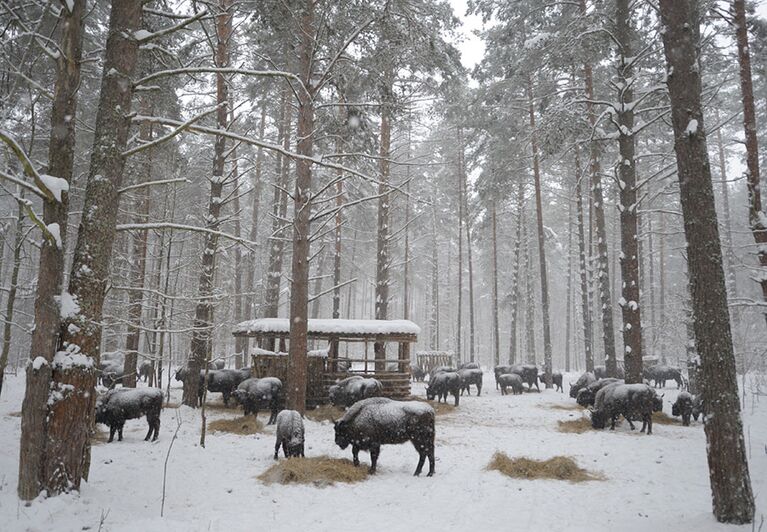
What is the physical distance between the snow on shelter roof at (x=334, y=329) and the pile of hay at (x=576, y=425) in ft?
17.4

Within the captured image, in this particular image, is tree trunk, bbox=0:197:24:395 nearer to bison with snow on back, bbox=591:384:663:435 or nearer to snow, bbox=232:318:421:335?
snow, bbox=232:318:421:335

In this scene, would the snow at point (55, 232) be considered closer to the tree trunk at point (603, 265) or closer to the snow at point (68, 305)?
the snow at point (68, 305)

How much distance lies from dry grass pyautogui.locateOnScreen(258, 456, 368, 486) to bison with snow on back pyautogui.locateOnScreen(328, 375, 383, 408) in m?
5.10

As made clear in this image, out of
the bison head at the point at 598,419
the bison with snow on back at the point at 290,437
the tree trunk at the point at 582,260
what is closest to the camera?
the bison with snow on back at the point at 290,437

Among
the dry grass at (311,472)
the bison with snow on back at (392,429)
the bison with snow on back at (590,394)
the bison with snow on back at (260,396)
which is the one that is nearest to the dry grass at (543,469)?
the bison with snow on back at (392,429)

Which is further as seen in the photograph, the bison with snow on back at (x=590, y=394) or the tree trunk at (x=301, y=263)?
the bison with snow on back at (x=590, y=394)

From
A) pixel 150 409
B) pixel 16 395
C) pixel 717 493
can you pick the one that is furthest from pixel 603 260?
pixel 16 395

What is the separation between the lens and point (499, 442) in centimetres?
998

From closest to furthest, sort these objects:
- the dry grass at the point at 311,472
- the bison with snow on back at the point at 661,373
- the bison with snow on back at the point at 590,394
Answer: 1. the dry grass at the point at 311,472
2. the bison with snow on back at the point at 590,394
3. the bison with snow on back at the point at 661,373

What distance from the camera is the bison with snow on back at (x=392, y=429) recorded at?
7.59m

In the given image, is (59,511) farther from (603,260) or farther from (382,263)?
(603,260)

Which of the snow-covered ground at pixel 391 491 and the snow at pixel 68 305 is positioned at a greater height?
the snow at pixel 68 305

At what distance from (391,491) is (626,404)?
7.52 metres

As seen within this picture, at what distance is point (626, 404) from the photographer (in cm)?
1119
